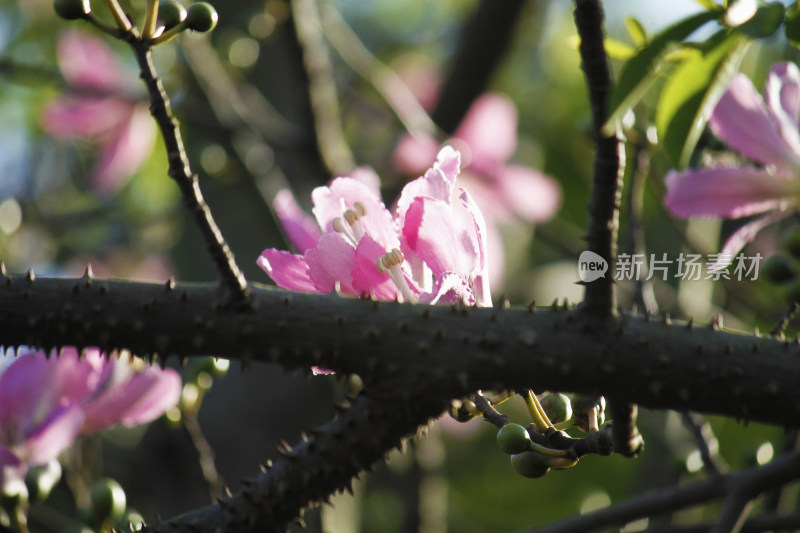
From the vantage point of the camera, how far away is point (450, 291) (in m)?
0.81

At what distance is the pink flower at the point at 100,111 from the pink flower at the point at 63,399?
1.51 meters

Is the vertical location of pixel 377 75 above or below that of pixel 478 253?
below

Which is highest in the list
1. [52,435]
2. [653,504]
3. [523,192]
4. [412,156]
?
[653,504]

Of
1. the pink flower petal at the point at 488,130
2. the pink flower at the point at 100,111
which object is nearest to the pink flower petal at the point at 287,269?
the pink flower petal at the point at 488,130

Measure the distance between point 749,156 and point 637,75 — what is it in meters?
0.50

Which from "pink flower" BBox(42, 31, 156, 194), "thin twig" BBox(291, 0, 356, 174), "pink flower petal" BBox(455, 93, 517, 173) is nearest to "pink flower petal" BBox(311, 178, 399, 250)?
"thin twig" BBox(291, 0, 356, 174)

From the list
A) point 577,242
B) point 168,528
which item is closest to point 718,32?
point 168,528

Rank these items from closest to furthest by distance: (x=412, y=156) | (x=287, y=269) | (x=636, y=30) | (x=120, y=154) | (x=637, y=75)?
(x=637, y=75)
(x=287, y=269)
(x=636, y=30)
(x=412, y=156)
(x=120, y=154)

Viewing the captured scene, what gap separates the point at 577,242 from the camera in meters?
2.58

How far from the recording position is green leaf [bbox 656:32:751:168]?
0.68 meters

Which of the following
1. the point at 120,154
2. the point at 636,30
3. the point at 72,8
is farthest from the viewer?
the point at 120,154

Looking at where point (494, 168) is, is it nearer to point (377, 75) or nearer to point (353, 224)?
point (377, 75)

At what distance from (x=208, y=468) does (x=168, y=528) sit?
0.52m

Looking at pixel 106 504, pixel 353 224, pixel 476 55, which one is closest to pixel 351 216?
pixel 353 224
